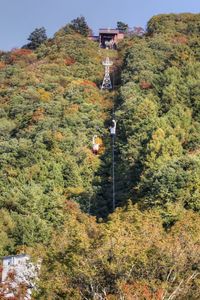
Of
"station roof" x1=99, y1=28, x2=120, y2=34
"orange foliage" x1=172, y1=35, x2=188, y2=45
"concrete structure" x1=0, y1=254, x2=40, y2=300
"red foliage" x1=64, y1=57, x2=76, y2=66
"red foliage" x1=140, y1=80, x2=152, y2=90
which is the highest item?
"station roof" x1=99, y1=28, x2=120, y2=34

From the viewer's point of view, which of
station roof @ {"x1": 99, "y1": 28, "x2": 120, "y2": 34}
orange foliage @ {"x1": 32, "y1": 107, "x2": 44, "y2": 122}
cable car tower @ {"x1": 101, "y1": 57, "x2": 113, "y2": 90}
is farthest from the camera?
station roof @ {"x1": 99, "y1": 28, "x2": 120, "y2": 34}

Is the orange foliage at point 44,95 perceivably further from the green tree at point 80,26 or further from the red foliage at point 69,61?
the green tree at point 80,26

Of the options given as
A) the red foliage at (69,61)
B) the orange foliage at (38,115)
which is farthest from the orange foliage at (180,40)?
the orange foliage at (38,115)

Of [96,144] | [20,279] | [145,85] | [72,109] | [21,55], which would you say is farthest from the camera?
[21,55]

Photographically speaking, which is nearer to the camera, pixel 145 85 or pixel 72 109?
pixel 72 109

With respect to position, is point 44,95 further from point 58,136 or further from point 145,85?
point 58,136

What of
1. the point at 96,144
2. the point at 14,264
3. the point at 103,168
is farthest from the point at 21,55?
the point at 14,264

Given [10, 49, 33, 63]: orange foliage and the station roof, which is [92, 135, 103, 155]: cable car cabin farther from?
the station roof

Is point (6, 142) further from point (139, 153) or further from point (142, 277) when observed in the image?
point (142, 277)

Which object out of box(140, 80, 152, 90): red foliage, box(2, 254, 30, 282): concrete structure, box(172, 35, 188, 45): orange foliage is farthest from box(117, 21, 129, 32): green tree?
box(2, 254, 30, 282): concrete structure
